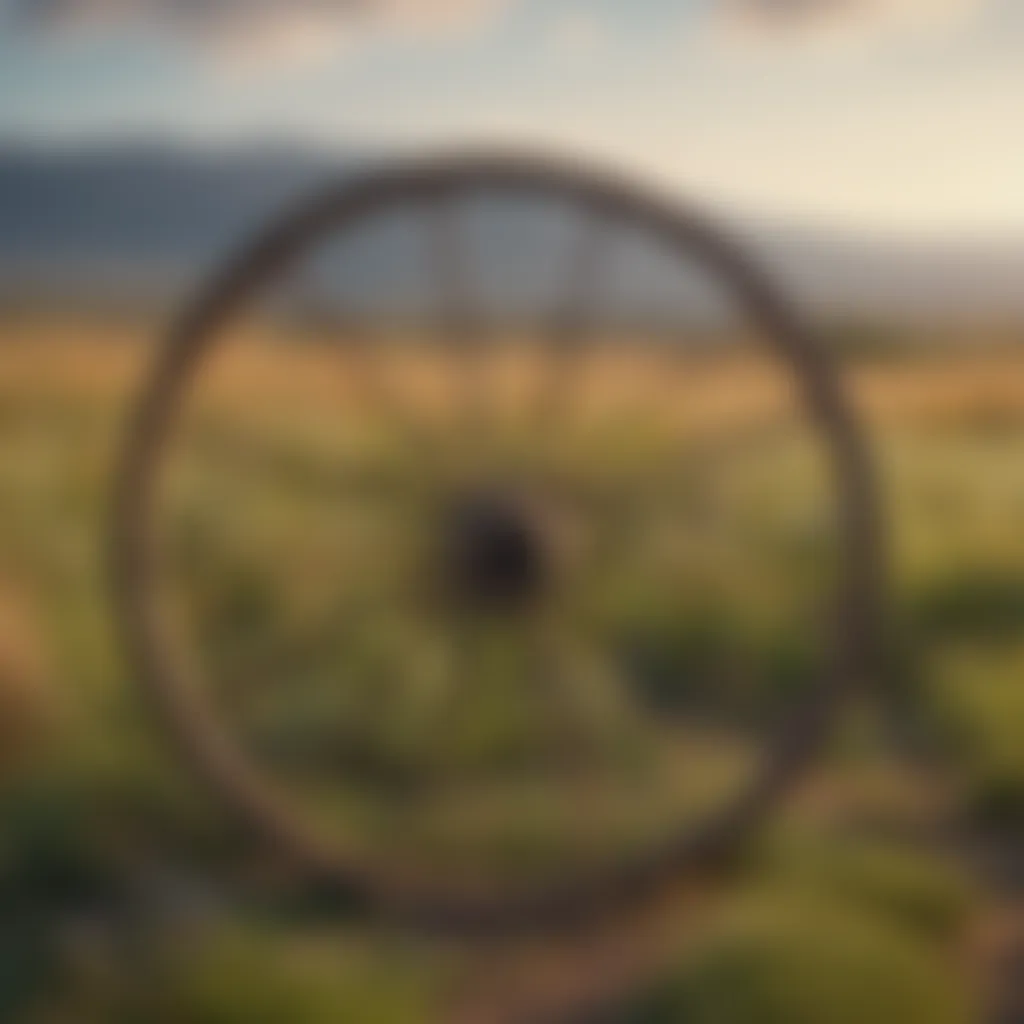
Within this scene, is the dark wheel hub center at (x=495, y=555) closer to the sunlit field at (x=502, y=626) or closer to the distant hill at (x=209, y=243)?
the sunlit field at (x=502, y=626)

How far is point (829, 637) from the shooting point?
2.80 ft

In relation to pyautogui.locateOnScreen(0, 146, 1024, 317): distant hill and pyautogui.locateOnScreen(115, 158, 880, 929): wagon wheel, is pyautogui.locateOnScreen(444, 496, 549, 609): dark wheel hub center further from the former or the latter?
pyautogui.locateOnScreen(0, 146, 1024, 317): distant hill

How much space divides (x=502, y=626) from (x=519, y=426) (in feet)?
0.33

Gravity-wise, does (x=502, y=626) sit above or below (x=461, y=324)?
below

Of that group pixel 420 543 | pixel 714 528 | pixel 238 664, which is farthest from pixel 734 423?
pixel 238 664

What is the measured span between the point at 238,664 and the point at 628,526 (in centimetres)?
21

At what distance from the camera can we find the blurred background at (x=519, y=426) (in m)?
0.86

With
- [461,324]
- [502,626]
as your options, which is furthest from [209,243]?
[502,626]

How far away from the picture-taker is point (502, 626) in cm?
86

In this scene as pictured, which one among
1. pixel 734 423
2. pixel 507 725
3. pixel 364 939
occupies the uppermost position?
pixel 734 423

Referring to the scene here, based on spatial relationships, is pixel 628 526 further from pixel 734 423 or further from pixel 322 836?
pixel 322 836

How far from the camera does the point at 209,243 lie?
2.83 ft

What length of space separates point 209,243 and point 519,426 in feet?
0.59

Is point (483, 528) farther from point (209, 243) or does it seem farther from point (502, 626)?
point (209, 243)
